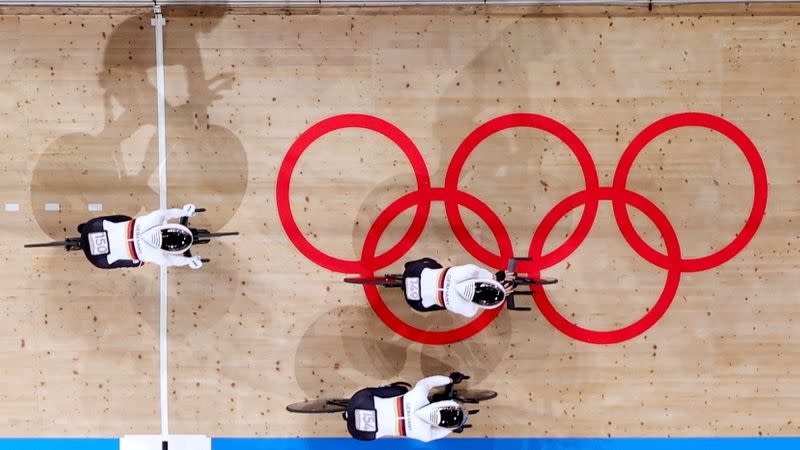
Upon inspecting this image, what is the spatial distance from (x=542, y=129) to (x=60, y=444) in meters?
7.55

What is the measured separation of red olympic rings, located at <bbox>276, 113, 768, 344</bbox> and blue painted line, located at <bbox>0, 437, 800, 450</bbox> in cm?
138

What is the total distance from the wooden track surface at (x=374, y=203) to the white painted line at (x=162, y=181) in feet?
0.34

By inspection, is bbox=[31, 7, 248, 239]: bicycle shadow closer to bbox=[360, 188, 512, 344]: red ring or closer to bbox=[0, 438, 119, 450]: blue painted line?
bbox=[360, 188, 512, 344]: red ring

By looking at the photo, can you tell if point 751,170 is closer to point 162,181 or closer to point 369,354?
point 369,354

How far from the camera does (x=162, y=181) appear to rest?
7891mm

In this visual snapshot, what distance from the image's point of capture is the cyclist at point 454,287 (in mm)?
6676

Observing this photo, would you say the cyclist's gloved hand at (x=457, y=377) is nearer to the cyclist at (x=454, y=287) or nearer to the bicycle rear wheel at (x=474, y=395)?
the bicycle rear wheel at (x=474, y=395)

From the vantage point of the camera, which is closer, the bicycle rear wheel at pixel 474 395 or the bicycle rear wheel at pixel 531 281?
the bicycle rear wheel at pixel 531 281

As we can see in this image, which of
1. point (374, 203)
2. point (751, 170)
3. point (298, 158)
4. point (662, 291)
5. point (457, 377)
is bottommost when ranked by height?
point (457, 377)

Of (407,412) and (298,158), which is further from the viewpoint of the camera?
(298,158)

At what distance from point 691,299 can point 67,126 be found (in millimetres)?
8494

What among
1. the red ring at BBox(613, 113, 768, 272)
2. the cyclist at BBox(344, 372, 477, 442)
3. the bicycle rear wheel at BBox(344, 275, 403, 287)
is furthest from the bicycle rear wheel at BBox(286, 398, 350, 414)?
the red ring at BBox(613, 113, 768, 272)

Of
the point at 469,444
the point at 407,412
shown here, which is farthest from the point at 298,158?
the point at 469,444

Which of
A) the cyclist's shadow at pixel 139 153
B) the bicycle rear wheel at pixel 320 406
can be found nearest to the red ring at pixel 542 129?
the bicycle rear wheel at pixel 320 406
